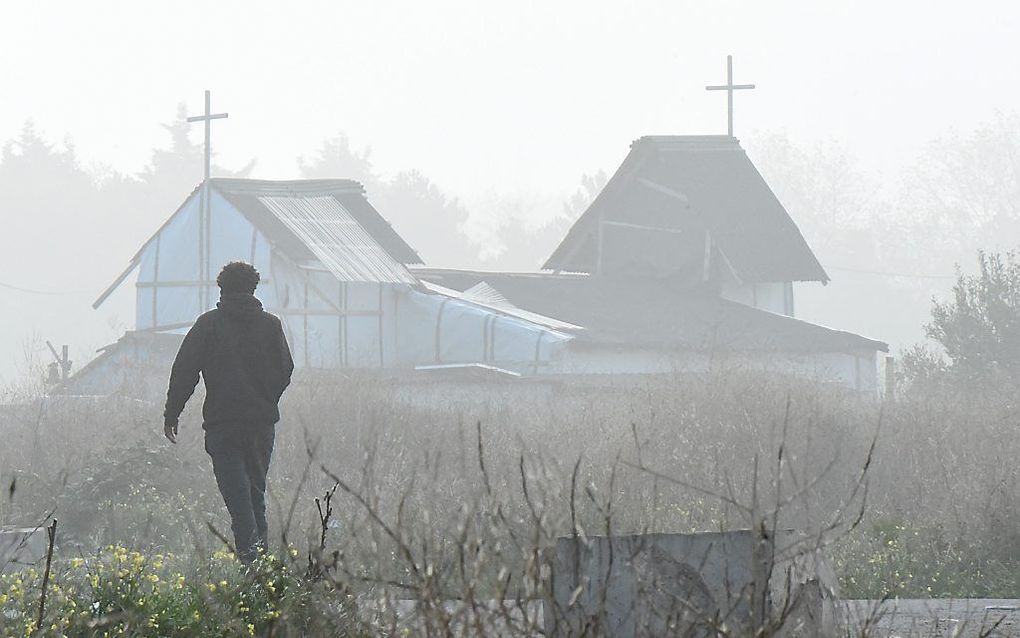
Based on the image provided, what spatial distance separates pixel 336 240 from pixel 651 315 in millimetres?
7506

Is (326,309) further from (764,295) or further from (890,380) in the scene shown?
(764,295)

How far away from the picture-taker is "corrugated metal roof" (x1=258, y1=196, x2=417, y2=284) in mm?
34844

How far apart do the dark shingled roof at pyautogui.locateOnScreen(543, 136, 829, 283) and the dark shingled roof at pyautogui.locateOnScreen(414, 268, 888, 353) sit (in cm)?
177

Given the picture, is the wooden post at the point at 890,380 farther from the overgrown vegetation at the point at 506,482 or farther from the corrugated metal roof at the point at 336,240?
the corrugated metal roof at the point at 336,240

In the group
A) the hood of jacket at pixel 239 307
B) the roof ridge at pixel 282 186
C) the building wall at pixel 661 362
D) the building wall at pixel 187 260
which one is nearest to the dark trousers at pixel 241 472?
the hood of jacket at pixel 239 307

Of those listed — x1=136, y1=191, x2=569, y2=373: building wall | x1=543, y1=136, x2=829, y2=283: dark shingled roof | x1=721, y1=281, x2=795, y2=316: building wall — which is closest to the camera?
x1=136, y1=191, x2=569, y2=373: building wall

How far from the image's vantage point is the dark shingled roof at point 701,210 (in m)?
42.4

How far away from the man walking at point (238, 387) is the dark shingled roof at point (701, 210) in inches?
1300

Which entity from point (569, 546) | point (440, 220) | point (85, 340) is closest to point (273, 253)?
point (569, 546)

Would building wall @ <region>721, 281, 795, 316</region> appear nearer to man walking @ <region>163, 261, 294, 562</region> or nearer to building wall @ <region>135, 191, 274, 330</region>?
building wall @ <region>135, 191, 274, 330</region>

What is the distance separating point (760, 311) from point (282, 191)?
12.0 m

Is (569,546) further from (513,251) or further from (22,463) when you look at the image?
(513,251)

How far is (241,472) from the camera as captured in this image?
9289 millimetres

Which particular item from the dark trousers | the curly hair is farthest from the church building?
the dark trousers
